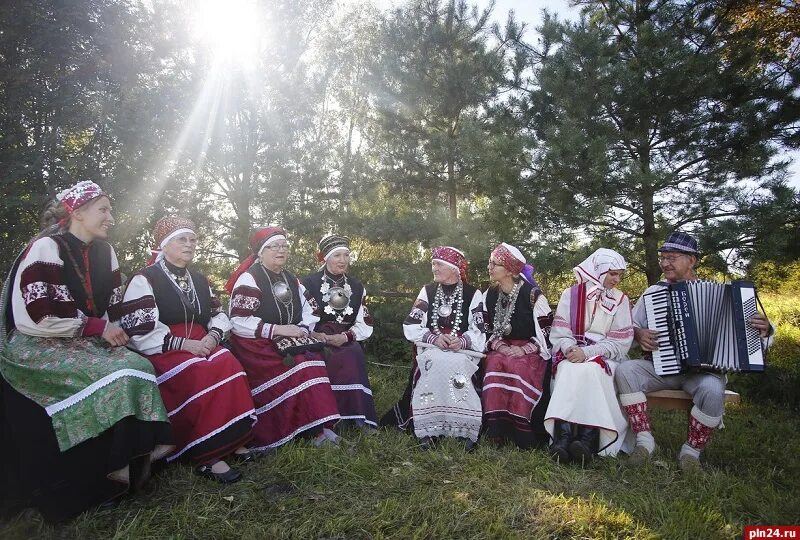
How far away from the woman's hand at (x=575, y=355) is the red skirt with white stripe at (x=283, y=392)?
1757 millimetres

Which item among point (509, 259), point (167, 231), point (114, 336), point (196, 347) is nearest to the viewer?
point (114, 336)

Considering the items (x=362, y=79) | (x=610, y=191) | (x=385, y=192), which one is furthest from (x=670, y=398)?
(x=362, y=79)

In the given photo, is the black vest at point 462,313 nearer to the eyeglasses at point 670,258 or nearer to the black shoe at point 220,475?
the eyeglasses at point 670,258

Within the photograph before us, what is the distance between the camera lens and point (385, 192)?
7.91 meters

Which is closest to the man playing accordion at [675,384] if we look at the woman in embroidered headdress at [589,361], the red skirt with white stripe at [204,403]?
the woman in embroidered headdress at [589,361]

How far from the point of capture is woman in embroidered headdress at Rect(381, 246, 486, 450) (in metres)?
3.90

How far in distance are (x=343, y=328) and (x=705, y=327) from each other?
8.87ft

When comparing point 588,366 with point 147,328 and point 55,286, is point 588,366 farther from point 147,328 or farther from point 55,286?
point 55,286

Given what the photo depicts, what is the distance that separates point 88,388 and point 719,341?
154 inches

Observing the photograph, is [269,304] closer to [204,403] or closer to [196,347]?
[196,347]

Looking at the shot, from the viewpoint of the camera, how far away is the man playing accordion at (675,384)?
3.50 m

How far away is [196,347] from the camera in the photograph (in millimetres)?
3381

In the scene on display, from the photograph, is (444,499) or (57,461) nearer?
(57,461)

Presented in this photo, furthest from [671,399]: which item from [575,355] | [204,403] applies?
[204,403]
